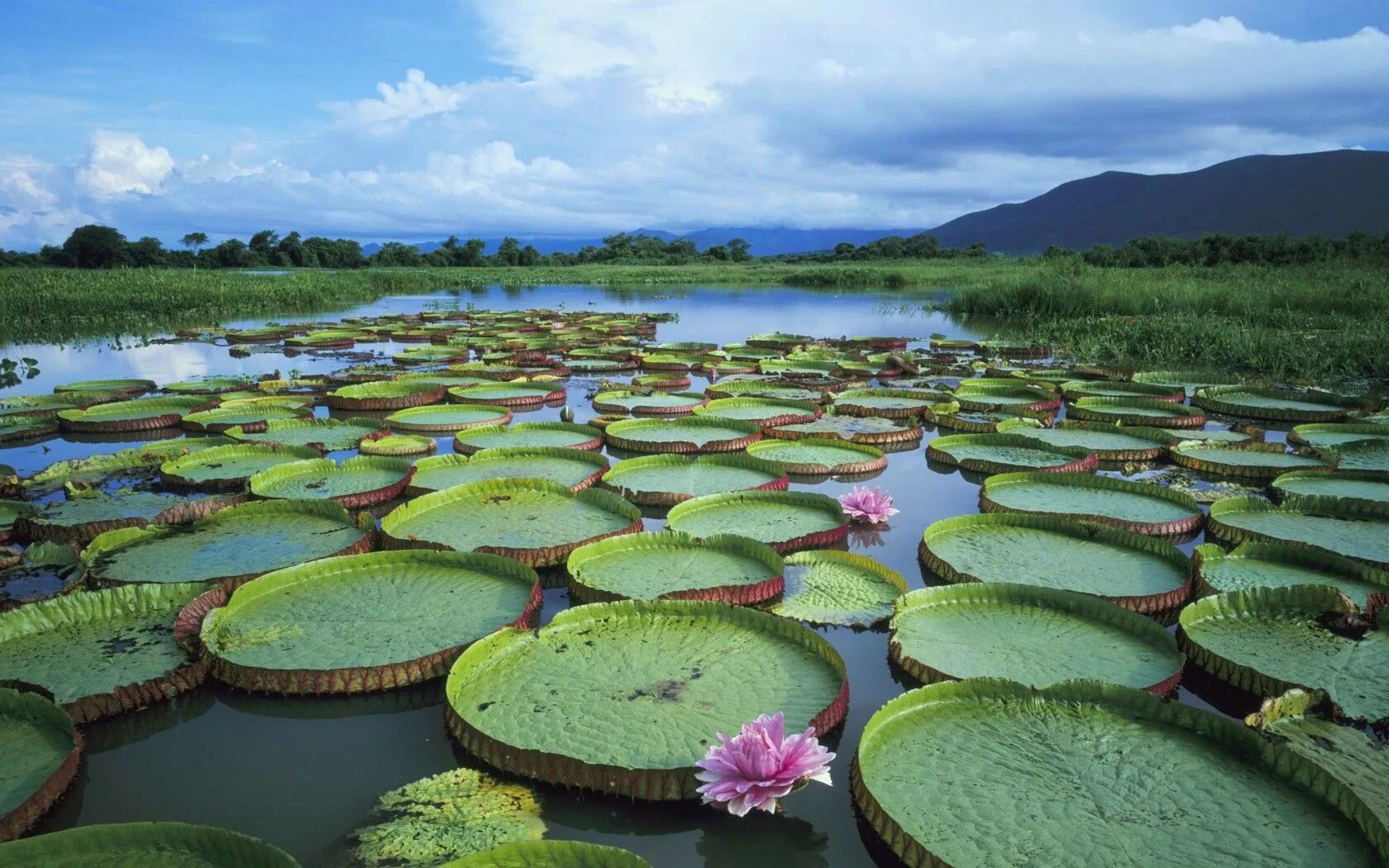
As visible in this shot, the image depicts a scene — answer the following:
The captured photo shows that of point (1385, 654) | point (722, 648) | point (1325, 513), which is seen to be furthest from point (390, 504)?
point (1325, 513)

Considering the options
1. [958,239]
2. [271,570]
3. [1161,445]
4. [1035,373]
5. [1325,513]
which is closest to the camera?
[271,570]

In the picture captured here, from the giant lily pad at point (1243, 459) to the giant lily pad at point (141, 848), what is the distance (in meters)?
4.81

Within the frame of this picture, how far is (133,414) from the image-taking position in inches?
242

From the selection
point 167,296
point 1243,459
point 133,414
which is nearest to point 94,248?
point 167,296

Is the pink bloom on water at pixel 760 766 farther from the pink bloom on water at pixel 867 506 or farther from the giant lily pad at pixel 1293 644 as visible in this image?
the pink bloom on water at pixel 867 506

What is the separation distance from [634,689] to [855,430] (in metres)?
3.81

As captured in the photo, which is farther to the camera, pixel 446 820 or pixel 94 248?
pixel 94 248

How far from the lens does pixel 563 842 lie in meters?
1.44

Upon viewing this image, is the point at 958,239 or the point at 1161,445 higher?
the point at 958,239

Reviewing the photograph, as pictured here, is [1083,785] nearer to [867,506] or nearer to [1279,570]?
[1279,570]

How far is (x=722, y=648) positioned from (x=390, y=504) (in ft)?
8.01

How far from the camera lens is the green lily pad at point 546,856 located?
1.43m

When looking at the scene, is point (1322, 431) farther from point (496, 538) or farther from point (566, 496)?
point (496, 538)

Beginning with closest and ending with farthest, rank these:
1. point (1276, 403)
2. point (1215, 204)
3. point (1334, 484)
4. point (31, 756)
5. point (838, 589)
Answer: point (31, 756) < point (838, 589) < point (1334, 484) < point (1276, 403) < point (1215, 204)
